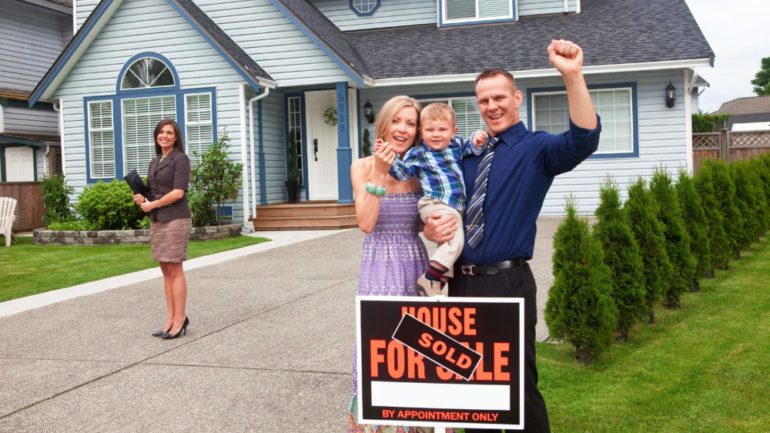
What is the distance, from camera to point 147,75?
17.1m

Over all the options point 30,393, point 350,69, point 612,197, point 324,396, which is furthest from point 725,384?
point 350,69

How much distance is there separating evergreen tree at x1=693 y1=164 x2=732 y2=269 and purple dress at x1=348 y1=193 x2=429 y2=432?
5639 millimetres

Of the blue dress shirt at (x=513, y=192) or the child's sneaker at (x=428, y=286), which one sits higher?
the blue dress shirt at (x=513, y=192)

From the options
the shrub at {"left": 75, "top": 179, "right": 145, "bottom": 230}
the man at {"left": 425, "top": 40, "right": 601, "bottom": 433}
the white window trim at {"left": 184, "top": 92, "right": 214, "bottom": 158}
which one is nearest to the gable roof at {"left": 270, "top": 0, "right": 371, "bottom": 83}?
the white window trim at {"left": 184, "top": 92, "right": 214, "bottom": 158}

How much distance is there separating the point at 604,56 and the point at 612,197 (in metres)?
11.6

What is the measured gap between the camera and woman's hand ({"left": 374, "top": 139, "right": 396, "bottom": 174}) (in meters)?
3.18

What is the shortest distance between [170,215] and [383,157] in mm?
3908

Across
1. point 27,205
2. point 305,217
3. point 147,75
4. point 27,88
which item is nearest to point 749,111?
point 305,217

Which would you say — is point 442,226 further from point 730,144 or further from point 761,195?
point 730,144

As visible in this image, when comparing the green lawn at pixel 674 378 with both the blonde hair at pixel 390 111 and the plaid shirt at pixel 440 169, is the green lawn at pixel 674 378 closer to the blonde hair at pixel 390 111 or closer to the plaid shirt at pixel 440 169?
the plaid shirt at pixel 440 169

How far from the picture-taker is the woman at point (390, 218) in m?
3.39

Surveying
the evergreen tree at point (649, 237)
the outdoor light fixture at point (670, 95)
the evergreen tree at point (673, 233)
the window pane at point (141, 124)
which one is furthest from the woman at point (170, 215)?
the outdoor light fixture at point (670, 95)

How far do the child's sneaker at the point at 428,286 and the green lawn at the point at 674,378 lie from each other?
4.37 feet

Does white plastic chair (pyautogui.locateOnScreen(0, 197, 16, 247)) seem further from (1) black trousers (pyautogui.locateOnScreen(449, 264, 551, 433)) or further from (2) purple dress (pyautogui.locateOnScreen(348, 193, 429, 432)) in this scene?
(1) black trousers (pyautogui.locateOnScreen(449, 264, 551, 433))
